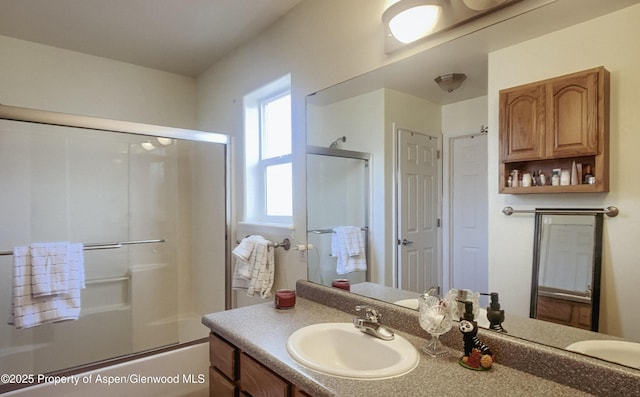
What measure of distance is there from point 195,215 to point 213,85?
3.85 feet

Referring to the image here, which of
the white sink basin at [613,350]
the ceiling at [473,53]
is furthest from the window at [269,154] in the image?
the white sink basin at [613,350]

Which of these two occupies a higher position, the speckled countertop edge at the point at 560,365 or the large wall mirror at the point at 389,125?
the large wall mirror at the point at 389,125

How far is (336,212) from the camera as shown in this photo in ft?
6.09

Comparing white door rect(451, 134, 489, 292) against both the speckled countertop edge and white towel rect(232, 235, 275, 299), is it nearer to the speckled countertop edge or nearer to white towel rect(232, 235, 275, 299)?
the speckled countertop edge

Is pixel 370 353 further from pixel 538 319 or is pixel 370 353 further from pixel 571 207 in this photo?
pixel 571 207

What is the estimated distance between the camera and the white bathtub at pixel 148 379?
1875 millimetres

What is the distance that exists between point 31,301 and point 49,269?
0.63ft

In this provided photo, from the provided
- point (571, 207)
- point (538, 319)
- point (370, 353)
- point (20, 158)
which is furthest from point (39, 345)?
point (571, 207)

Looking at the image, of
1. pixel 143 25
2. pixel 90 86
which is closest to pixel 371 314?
pixel 143 25

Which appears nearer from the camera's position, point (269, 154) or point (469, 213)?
point (469, 213)

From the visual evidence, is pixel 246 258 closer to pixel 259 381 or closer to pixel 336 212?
pixel 336 212

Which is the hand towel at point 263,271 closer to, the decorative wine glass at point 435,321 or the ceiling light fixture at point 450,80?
the decorative wine glass at point 435,321

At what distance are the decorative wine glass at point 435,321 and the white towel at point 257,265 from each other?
1206 mm

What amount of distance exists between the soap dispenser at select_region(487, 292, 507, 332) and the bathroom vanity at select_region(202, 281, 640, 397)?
38mm
